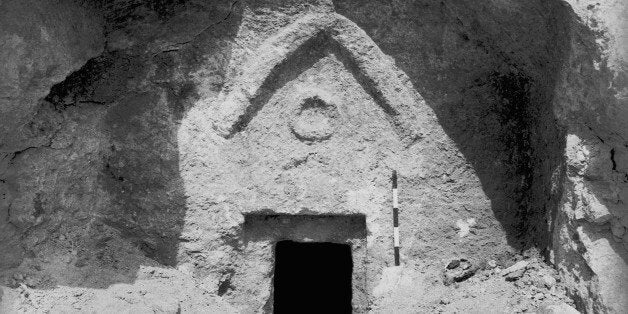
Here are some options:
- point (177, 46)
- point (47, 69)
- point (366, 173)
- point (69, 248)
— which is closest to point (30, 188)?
point (69, 248)

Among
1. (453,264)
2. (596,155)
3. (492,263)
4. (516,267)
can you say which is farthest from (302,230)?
(596,155)

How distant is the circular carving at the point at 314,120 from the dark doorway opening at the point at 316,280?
196 centimetres

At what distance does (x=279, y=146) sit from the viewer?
3988mm

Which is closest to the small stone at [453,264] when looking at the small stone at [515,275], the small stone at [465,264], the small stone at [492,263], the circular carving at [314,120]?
the small stone at [465,264]

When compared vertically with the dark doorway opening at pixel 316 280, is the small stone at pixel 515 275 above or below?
below

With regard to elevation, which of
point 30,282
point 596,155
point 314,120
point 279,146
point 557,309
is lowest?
point 557,309

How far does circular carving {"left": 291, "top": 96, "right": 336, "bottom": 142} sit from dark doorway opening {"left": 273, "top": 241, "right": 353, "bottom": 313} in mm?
1958

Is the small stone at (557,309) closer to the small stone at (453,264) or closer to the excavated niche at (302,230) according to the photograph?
the small stone at (453,264)

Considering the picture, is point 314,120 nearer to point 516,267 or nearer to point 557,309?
point 516,267

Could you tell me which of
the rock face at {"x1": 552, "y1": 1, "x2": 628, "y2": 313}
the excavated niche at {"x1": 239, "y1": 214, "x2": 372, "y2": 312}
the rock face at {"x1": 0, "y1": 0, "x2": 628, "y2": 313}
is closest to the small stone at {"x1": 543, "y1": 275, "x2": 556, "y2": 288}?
the rock face at {"x1": 552, "y1": 1, "x2": 628, "y2": 313}

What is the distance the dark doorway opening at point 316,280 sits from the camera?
5.87 meters

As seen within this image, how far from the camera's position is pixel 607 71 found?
3.01 m

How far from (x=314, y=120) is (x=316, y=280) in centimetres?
243

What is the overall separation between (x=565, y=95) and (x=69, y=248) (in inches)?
100
